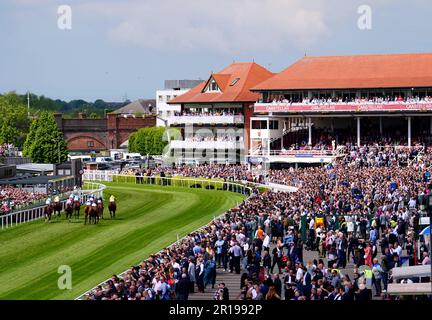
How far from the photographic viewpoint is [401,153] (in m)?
48.8

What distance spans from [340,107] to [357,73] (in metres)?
4.23

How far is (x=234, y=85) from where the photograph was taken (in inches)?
2793

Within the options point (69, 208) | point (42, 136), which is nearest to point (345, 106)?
point (69, 208)

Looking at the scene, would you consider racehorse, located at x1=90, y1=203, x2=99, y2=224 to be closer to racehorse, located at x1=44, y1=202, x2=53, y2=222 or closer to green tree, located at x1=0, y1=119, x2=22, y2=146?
racehorse, located at x1=44, y1=202, x2=53, y2=222

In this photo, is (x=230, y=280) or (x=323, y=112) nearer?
(x=230, y=280)

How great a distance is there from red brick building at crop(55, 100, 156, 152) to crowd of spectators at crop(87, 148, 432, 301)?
7213 centimetres

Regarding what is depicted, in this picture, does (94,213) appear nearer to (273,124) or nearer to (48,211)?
(48,211)

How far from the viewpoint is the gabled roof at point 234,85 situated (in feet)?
226

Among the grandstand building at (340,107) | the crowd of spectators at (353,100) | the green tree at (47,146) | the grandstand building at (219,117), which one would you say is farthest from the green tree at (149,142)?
the crowd of spectators at (353,100)

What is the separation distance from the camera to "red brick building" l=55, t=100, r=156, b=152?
110 meters

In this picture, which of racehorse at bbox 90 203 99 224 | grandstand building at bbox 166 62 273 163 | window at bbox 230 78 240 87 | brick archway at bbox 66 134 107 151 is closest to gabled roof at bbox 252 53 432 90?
grandstand building at bbox 166 62 273 163

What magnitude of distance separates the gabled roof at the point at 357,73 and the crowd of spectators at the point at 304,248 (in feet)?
66.8

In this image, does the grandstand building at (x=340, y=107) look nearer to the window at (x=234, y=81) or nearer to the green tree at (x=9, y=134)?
the window at (x=234, y=81)
